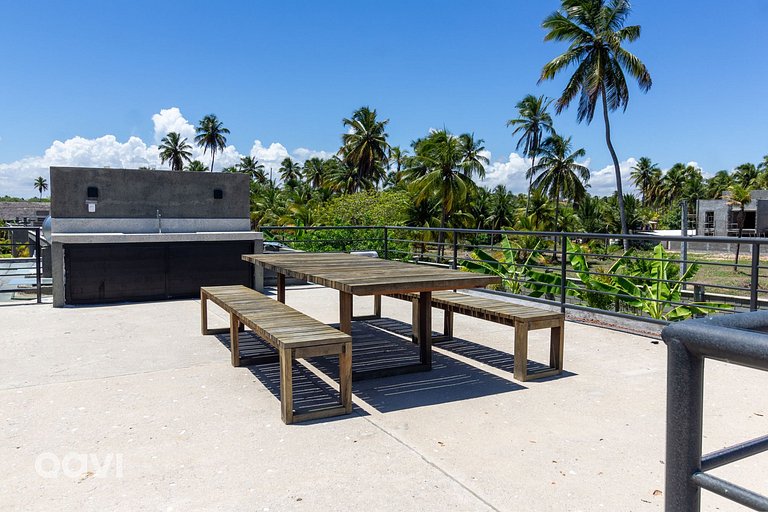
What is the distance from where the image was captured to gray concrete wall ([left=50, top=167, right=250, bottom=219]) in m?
8.48

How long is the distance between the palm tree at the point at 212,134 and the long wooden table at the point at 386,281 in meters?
66.0

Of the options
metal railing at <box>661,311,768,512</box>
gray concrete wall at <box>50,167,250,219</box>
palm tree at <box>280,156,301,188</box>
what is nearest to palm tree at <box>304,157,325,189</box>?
palm tree at <box>280,156,301,188</box>

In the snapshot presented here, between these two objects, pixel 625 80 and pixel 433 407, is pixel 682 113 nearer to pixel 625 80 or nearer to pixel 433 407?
pixel 625 80

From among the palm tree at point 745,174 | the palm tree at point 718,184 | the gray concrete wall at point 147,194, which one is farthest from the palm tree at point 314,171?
the gray concrete wall at point 147,194

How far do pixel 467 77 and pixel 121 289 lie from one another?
3065 cm

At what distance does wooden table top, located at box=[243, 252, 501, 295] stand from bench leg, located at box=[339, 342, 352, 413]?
1.58ft

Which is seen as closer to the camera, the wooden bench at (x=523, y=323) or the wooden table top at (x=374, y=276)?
the wooden table top at (x=374, y=276)

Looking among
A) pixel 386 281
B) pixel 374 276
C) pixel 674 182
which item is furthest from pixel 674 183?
pixel 386 281

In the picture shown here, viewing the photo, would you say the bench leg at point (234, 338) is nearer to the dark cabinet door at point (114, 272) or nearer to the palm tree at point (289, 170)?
the dark cabinet door at point (114, 272)

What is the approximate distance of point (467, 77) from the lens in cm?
3541

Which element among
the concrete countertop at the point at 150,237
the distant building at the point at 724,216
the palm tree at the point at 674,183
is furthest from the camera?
the palm tree at the point at 674,183

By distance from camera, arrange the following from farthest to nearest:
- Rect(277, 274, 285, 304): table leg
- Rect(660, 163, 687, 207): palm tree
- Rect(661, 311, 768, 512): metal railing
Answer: Rect(660, 163, 687, 207): palm tree
Rect(277, 274, 285, 304): table leg
Rect(661, 311, 768, 512): metal railing

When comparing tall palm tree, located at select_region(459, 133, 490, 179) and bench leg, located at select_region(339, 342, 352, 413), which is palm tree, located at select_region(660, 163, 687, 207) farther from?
bench leg, located at select_region(339, 342, 352, 413)

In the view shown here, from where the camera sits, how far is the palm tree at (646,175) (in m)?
78.4
